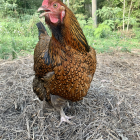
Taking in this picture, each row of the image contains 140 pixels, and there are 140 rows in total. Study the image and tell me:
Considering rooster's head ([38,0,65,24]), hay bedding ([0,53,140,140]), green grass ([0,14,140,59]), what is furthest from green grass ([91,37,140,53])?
rooster's head ([38,0,65,24])

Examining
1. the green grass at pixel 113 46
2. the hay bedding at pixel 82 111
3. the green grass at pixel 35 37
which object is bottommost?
the hay bedding at pixel 82 111

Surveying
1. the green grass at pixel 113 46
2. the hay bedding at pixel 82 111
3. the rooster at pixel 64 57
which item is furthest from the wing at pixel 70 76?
the green grass at pixel 113 46

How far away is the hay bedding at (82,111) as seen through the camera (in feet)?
5.66

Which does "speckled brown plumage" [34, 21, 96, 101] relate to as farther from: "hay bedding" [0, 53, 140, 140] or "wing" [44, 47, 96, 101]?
"hay bedding" [0, 53, 140, 140]

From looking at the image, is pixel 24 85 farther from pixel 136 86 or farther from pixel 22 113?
pixel 136 86

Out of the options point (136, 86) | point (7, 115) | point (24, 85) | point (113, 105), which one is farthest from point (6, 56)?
point (136, 86)

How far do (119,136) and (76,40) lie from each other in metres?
1.38

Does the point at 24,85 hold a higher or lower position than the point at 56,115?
higher

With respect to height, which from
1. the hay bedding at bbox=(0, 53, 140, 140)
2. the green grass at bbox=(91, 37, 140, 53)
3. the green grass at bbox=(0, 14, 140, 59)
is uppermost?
the green grass at bbox=(0, 14, 140, 59)

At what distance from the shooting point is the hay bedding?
67.9 inches

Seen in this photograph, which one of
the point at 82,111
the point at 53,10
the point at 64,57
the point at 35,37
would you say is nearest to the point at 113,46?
the point at 35,37

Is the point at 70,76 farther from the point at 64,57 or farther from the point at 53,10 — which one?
the point at 53,10

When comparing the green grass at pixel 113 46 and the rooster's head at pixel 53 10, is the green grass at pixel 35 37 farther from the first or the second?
the rooster's head at pixel 53 10

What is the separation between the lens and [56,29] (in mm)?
1347
